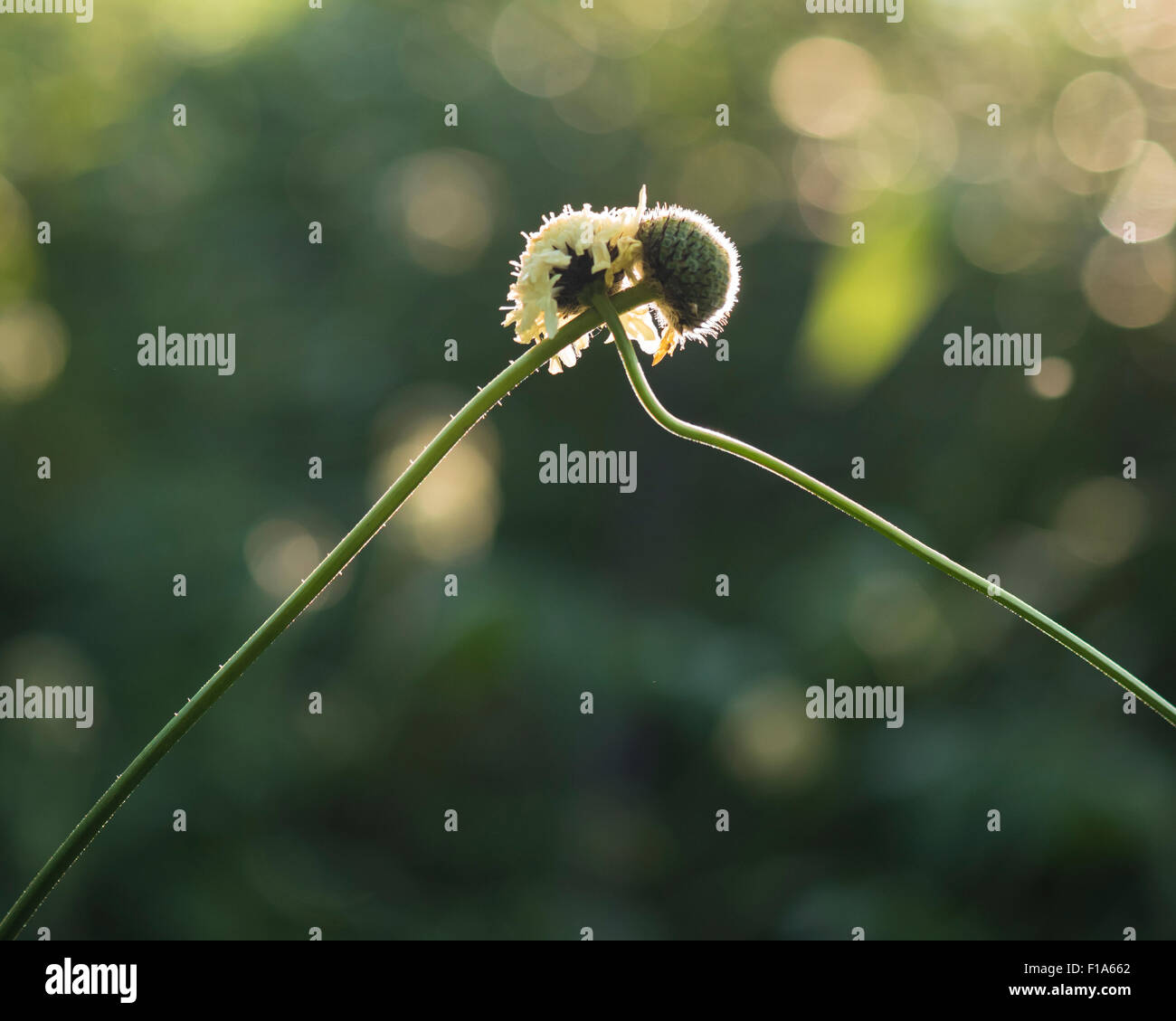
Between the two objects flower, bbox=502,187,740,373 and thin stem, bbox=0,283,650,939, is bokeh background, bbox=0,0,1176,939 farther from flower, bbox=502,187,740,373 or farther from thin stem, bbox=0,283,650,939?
thin stem, bbox=0,283,650,939

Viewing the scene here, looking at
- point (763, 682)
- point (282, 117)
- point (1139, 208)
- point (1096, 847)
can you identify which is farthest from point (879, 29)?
point (1096, 847)

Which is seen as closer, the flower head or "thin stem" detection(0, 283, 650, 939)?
"thin stem" detection(0, 283, 650, 939)

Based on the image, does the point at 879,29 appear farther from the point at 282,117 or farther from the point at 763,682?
the point at 763,682

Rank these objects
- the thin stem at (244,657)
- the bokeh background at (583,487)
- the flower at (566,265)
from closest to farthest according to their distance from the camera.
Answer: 1. the thin stem at (244,657)
2. the flower at (566,265)
3. the bokeh background at (583,487)

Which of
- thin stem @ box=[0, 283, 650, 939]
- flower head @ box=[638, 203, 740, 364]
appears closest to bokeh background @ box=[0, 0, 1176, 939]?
flower head @ box=[638, 203, 740, 364]

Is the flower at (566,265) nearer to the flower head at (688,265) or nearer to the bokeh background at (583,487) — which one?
the flower head at (688,265)

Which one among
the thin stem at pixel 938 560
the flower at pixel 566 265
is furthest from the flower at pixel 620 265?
the thin stem at pixel 938 560

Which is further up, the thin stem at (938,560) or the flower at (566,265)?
the flower at (566,265)
